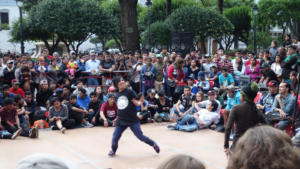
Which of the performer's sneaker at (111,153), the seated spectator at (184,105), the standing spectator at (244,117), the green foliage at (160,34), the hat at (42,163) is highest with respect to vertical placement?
the green foliage at (160,34)

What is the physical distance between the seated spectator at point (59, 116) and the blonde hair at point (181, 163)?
839 cm

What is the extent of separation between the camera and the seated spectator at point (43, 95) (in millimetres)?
11195

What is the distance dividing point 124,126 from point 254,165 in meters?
5.24

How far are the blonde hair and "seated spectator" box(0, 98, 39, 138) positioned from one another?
7.67 m

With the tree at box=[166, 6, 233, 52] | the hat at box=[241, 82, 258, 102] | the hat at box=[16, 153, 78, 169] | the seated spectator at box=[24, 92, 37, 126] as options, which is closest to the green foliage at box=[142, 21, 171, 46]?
the tree at box=[166, 6, 233, 52]

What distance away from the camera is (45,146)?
8367 mm

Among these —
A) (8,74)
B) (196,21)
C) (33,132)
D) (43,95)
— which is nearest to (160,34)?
(196,21)

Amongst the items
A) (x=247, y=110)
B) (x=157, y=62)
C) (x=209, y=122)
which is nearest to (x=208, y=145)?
(x=209, y=122)

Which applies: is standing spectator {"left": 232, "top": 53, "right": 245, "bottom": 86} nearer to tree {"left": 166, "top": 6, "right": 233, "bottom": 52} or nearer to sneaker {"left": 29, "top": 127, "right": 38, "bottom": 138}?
sneaker {"left": 29, "top": 127, "right": 38, "bottom": 138}

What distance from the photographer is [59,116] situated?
10070 millimetres

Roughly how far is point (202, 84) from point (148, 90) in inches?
76.5

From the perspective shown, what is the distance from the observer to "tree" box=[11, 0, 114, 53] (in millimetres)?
22562

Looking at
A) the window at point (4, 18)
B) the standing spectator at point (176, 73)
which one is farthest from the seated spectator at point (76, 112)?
the window at point (4, 18)

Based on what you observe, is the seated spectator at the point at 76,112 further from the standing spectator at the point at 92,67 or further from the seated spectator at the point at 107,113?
the standing spectator at the point at 92,67
